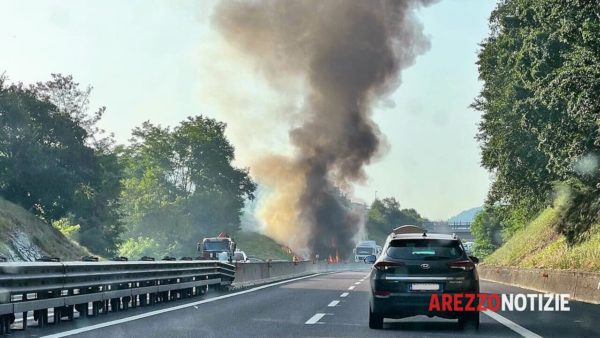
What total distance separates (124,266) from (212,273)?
7.87 meters

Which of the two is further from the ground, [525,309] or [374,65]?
[374,65]

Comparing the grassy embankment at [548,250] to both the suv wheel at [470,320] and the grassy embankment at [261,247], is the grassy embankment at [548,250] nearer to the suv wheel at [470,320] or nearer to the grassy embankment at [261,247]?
the suv wheel at [470,320]

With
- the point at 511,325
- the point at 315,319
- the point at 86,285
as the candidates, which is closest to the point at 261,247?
the point at 86,285

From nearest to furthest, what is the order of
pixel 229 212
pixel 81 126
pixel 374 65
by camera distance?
pixel 374 65 < pixel 81 126 < pixel 229 212

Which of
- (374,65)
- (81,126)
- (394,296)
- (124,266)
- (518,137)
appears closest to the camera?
(394,296)

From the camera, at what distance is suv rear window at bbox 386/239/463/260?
13.6 metres

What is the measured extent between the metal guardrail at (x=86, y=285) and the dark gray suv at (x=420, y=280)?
530 centimetres

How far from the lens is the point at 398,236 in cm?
1423

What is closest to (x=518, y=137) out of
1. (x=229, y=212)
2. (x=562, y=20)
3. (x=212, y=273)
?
(x=562, y=20)

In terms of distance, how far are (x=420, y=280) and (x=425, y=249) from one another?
58 cm

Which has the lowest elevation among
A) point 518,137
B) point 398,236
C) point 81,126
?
point 398,236

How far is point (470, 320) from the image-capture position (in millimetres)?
13578

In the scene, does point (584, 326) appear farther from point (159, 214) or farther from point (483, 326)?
point (159, 214)

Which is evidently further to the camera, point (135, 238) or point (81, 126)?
point (135, 238)
